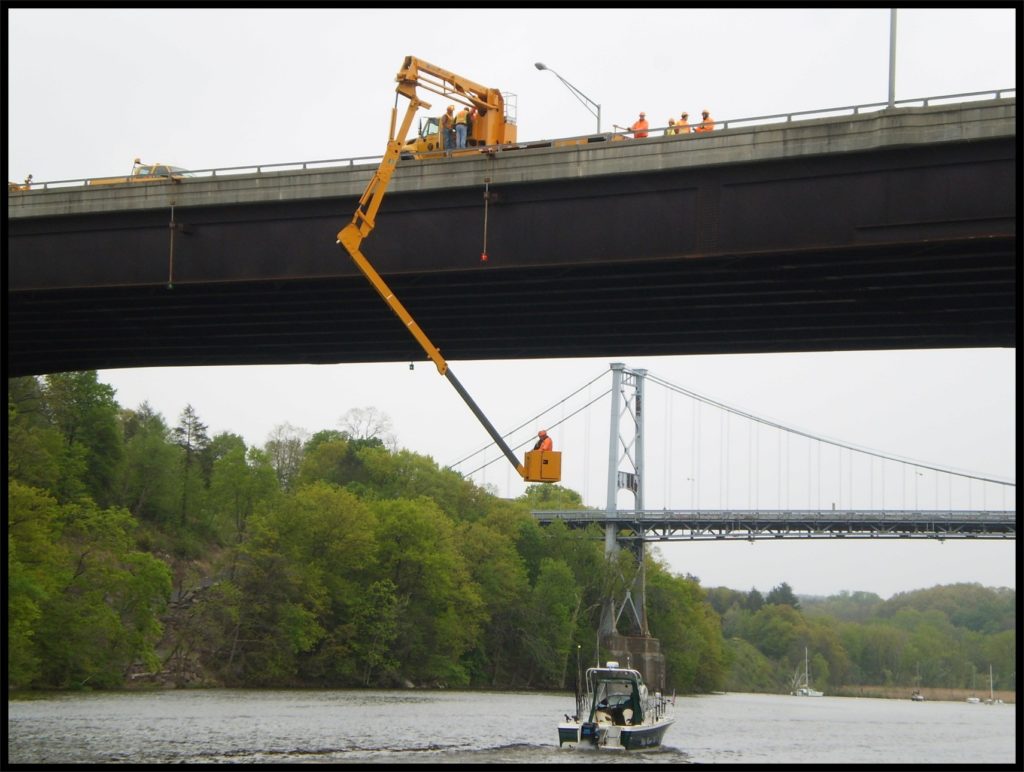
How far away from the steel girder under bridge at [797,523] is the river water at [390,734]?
40051mm

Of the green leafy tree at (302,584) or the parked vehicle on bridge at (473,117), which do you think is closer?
the parked vehicle on bridge at (473,117)

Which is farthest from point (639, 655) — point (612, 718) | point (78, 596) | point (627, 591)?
point (612, 718)

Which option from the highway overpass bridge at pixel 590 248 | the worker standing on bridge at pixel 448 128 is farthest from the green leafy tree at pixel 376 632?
the worker standing on bridge at pixel 448 128

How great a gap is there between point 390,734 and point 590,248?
30.2 metres

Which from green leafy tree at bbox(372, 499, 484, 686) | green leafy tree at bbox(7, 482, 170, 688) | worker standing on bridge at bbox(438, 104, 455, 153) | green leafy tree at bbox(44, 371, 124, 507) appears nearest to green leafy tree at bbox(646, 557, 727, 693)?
green leafy tree at bbox(372, 499, 484, 686)

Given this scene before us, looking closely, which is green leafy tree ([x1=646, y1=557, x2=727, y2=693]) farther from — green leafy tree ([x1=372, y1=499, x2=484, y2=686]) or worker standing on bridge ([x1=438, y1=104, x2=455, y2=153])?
worker standing on bridge ([x1=438, y1=104, x2=455, y2=153])

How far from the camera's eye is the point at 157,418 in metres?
142

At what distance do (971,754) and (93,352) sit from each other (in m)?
43.9

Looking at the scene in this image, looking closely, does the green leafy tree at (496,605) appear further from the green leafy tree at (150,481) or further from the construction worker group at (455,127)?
the construction worker group at (455,127)

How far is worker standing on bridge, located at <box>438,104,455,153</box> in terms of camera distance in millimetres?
47375

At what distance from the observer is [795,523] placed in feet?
464

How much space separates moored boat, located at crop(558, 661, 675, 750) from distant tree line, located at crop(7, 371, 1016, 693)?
27.0 metres

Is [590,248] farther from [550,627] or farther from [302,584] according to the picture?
[550,627]

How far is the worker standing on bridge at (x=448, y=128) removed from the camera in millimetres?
47375
